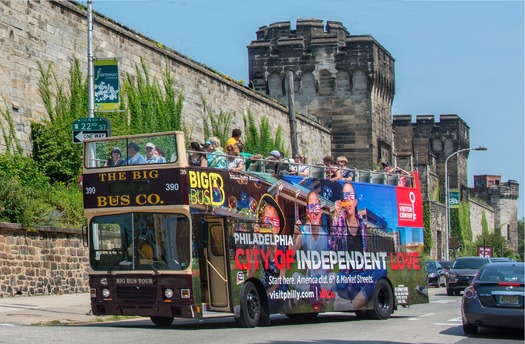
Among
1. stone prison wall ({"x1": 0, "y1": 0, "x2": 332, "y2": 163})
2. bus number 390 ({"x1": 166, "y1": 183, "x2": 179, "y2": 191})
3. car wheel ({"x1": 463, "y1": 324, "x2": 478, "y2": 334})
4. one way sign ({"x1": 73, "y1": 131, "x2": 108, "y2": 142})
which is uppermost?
stone prison wall ({"x1": 0, "y1": 0, "x2": 332, "y2": 163})

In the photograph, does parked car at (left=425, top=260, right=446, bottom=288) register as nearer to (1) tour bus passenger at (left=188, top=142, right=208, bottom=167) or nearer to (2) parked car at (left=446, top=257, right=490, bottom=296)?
(2) parked car at (left=446, top=257, right=490, bottom=296)

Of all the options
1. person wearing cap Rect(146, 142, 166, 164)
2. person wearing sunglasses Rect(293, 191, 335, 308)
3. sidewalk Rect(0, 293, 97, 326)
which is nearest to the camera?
person wearing cap Rect(146, 142, 166, 164)

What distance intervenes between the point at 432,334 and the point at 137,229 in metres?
5.63

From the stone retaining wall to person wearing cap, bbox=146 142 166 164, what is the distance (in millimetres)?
7139

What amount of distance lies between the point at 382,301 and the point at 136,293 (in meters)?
7.26

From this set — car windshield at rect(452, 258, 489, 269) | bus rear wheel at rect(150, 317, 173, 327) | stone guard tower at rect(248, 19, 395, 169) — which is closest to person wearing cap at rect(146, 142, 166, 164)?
bus rear wheel at rect(150, 317, 173, 327)

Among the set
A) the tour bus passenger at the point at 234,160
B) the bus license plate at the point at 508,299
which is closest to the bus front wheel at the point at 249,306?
the tour bus passenger at the point at 234,160

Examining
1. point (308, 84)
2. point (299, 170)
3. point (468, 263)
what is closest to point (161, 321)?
point (299, 170)

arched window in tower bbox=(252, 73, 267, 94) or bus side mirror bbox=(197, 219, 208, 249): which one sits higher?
arched window in tower bbox=(252, 73, 267, 94)

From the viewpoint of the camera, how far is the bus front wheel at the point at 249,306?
18.6 metres

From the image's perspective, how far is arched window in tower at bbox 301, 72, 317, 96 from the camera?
61584 millimetres

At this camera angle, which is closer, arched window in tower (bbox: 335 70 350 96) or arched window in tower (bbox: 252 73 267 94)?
arched window in tower (bbox: 335 70 350 96)

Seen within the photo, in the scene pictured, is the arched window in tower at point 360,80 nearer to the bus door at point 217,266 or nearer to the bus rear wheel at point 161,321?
the bus rear wheel at point 161,321

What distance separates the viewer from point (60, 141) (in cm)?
3039
